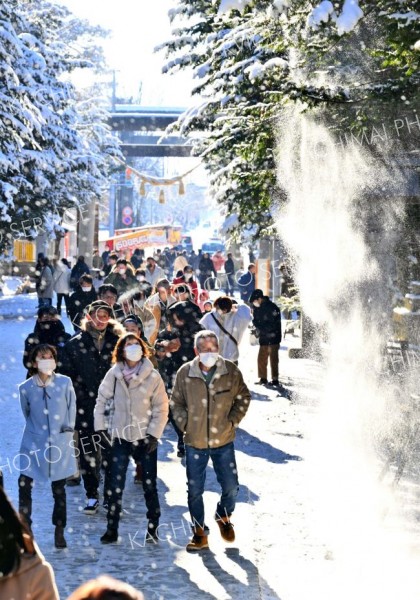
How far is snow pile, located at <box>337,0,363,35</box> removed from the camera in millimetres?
8844

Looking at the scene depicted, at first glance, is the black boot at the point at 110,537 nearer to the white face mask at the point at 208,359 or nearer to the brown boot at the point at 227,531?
the brown boot at the point at 227,531

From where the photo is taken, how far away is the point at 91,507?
944 cm

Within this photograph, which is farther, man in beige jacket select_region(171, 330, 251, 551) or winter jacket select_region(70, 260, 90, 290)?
winter jacket select_region(70, 260, 90, 290)

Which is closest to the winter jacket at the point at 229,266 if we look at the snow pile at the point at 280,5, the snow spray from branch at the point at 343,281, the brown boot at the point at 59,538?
the snow spray from branch at the point at 343,281

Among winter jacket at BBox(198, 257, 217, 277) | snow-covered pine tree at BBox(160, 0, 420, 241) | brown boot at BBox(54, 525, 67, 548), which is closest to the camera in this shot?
brown boot at BBox(54, 525, 67, 548)

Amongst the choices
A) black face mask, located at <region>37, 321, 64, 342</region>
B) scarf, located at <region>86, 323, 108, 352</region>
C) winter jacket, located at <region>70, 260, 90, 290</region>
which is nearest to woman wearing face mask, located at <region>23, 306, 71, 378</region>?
black face mask, located at <region>37, 321, 64, 342</region>

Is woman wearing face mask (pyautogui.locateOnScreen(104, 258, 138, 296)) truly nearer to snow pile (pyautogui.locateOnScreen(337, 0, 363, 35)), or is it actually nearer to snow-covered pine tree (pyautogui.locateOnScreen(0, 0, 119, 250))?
snow-covered pine tree (pyautogui.locateOnScreen(0, 0, 119, 250))

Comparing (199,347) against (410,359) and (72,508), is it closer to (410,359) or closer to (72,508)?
(72,508)

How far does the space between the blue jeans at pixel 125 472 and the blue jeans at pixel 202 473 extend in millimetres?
274

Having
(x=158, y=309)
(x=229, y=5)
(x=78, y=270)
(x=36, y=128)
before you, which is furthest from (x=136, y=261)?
(x=229, y=5)

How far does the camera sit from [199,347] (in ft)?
28.0

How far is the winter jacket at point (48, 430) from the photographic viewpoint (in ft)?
27.3

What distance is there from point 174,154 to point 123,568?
2481 inches

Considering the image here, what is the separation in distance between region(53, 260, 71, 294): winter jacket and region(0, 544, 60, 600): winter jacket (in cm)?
2835
